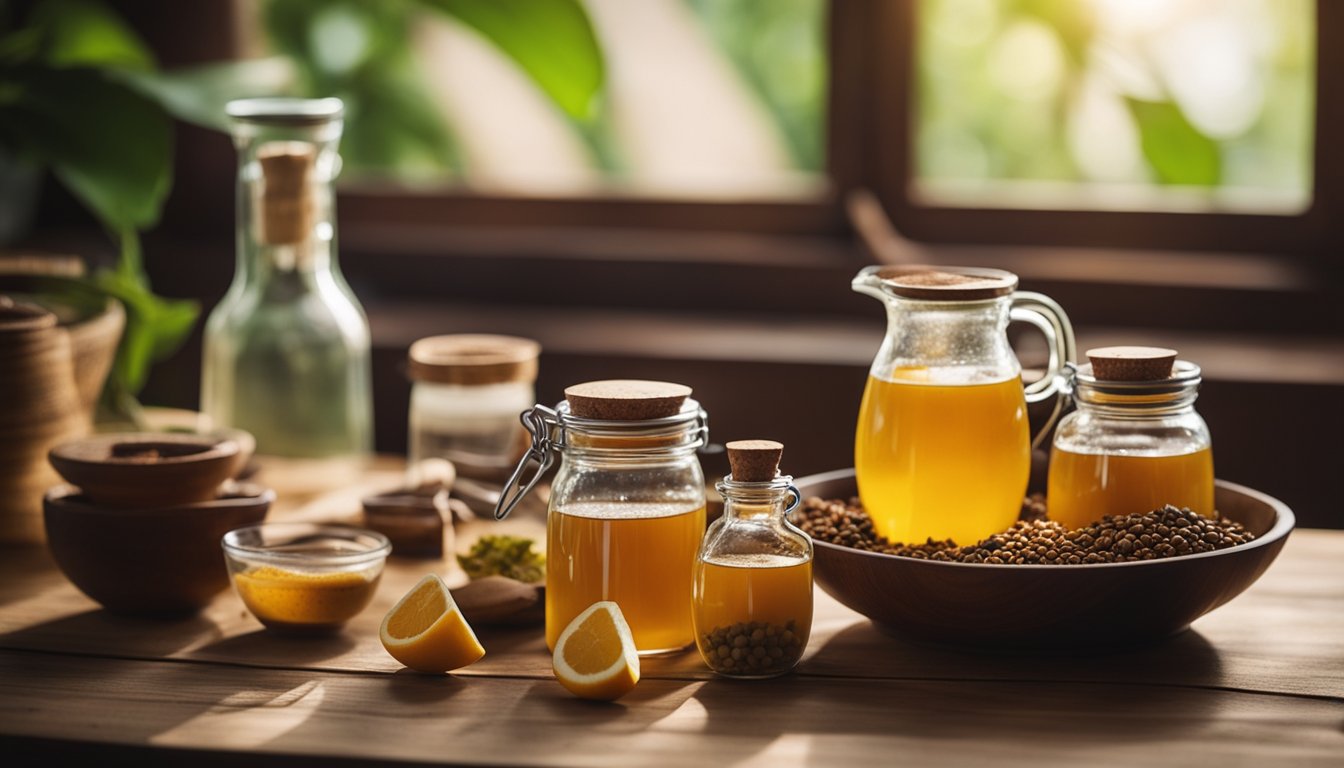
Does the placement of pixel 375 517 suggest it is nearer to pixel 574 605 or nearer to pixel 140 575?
pixel 140 575

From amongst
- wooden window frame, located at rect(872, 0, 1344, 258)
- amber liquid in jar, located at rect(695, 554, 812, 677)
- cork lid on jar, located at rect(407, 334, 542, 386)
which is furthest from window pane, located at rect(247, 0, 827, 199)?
amber liquid in jar, located at rect(695, 554, 812, 677)

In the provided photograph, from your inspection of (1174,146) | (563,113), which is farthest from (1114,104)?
(563,113)

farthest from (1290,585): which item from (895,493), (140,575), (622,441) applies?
(140,575)

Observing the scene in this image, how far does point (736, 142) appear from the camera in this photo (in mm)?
2230

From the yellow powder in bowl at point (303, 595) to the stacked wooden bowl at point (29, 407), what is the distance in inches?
13.1

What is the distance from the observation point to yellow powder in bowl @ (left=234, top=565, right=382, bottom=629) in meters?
0.96

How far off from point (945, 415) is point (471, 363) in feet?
1.44

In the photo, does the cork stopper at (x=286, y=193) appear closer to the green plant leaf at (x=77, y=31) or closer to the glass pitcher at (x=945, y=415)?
the green plant leaf at (x=77, y=31)

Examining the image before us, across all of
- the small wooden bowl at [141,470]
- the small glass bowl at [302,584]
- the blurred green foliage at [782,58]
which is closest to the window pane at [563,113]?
the blurred green foliage at [782,58]

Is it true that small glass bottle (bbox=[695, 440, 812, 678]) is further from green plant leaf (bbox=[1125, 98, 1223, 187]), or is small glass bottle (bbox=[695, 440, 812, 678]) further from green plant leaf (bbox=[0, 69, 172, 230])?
green plant leaf (bbox=[1125, 98, 1223, 187])

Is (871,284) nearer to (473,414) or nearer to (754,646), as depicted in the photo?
(754,646)

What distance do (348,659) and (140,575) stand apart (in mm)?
172

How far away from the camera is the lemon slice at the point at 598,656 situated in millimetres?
843

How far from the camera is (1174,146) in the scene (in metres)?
1.97
